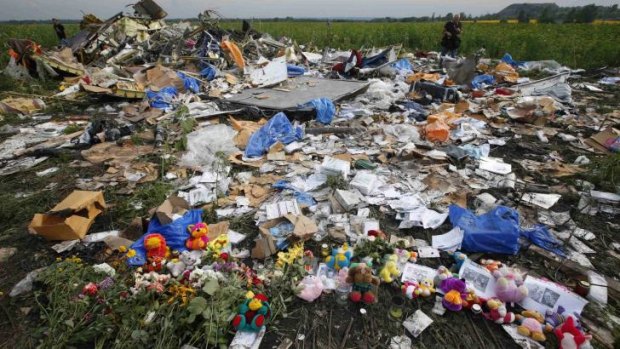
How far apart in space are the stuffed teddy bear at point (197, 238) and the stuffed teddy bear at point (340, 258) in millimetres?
1105

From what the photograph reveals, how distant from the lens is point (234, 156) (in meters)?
4.23

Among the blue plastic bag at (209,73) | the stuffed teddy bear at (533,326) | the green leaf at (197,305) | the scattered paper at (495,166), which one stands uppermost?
the blue plastic bag at (209,73)

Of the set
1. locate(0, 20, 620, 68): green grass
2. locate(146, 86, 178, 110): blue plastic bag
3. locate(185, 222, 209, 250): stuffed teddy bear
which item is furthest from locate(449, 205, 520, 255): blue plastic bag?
locate(0, 20, 620, 68): green grass

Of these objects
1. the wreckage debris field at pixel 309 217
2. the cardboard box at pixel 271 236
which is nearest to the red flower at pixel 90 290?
the wreckage debris field at pixel 309 217

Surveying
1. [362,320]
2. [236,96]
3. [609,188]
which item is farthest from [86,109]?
[609,188]

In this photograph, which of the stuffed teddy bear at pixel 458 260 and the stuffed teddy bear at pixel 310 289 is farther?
the stuffed teddy bear at pixel 458 260

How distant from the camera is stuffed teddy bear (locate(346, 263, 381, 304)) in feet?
A: 7.07

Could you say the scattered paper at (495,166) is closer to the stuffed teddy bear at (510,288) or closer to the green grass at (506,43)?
the stuffed teddy bear at (510,288)

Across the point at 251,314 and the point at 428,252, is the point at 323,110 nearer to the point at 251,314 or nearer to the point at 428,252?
the point at 428,252

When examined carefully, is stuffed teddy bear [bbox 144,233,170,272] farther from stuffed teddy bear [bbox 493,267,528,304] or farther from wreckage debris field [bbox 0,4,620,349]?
stuffed teddy bear [bbox 493,267,528,304]

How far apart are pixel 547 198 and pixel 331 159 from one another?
2.42 meters

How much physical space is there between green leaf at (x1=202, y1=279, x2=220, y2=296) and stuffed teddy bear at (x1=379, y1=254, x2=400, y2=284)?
4.02 feet

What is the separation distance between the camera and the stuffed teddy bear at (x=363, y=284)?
2154mm

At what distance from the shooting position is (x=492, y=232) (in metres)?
2.54
